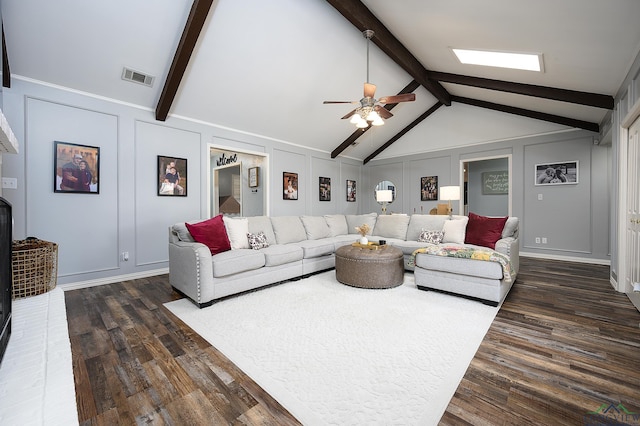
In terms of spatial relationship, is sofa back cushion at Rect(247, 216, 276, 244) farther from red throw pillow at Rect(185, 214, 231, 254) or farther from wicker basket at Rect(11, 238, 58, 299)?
wicker basket at Rect(11, 238, 58, 299)

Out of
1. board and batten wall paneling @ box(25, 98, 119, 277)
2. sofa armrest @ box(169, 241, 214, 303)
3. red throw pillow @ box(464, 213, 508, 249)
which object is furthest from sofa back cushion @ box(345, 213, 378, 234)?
board and batten wall paneling @ box(25, 98, 119, 277)

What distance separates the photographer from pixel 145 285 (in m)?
3.71

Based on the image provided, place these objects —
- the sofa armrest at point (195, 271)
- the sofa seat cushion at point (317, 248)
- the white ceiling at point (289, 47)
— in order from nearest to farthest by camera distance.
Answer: the white ceiling at point (289, 47), the sofa armrest at point (195, 271), the sofa seat cushion at point (317, 248)

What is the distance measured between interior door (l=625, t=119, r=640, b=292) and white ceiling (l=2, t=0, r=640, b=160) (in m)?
0.81

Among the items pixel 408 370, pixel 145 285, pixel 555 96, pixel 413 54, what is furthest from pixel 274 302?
pixel 555 96

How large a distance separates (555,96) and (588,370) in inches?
156

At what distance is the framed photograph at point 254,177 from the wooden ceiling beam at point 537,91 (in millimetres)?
4114

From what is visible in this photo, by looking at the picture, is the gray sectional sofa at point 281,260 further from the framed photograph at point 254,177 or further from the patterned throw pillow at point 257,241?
the framed photograph at point 254,177

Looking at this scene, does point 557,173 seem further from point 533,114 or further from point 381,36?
point 381,36

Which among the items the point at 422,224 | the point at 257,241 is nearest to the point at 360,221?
the point at 422,224

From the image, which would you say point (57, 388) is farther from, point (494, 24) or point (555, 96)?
point (555, 96)

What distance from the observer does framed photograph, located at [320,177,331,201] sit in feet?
23.7

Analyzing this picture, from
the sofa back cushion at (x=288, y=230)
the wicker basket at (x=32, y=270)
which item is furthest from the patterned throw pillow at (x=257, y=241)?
the wicker basket at (x=32, y=270)

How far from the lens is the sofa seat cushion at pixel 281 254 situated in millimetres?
3502
